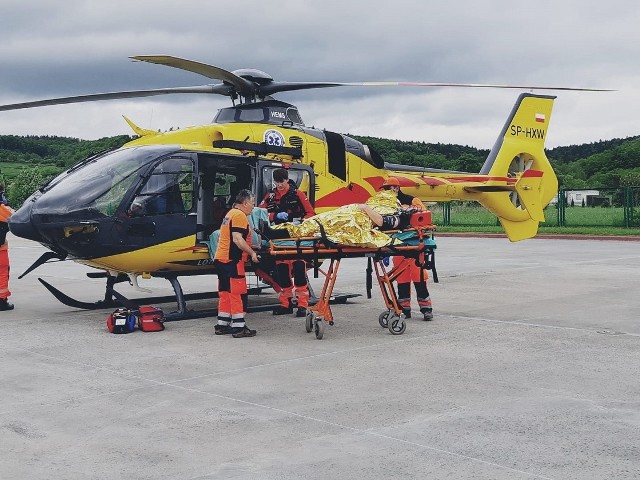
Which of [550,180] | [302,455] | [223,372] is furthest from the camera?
[550,180]

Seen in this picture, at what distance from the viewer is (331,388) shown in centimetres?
648

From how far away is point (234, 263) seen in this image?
354 inches

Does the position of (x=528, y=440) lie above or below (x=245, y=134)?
below

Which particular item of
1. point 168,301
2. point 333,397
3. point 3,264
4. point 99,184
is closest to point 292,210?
point 99,184

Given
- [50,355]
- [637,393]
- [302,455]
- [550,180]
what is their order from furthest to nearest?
[550,180]
[50,355]
[637,393]
[302,455]

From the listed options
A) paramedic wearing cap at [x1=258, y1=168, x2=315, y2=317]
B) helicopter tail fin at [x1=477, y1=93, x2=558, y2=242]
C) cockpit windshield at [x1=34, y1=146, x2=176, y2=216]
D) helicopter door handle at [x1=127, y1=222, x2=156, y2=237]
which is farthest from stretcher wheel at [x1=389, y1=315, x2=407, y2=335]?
helicopter tail fin at [x1=477, y1=93, x2=558, y2=242]

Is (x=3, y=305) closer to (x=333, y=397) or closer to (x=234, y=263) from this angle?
(x=234, y=263)

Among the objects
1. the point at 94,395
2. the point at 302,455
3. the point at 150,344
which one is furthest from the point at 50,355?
the point at 302,455

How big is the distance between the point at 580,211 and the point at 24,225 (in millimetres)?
31117

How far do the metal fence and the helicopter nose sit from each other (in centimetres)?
2670

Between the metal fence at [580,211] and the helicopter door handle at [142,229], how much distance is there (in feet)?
84.3

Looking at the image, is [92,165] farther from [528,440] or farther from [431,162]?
[431,162]

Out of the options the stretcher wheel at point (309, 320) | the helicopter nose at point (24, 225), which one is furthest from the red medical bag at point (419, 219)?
the helicopter nose at point (24, 225)

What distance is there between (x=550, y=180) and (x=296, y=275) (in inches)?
274
